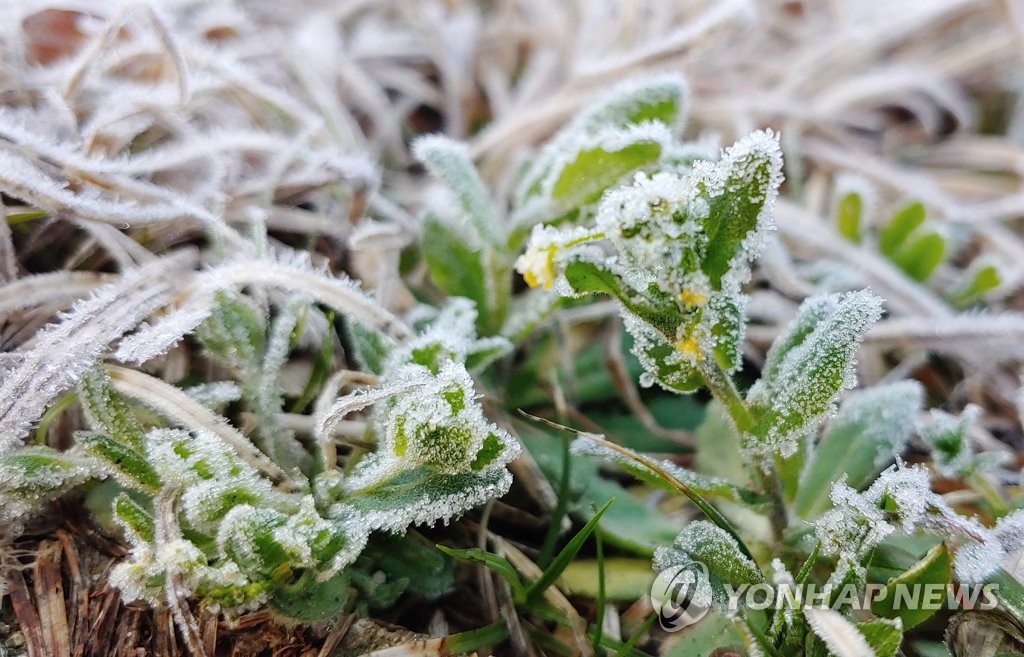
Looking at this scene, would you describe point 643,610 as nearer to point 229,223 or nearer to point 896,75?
point 229,223

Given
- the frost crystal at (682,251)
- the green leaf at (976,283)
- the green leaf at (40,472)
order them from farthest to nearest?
the green leaf at (976,283) → the green leaf at (40,472) → the frost crystal at (682,251)

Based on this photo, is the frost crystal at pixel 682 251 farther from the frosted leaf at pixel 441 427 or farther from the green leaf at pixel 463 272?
the green leaf at pixel 463 272

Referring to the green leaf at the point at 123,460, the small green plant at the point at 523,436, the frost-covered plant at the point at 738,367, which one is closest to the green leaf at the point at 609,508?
the small green plant at the point at 523,436

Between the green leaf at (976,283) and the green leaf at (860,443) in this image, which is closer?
the green leaf at (860,443)

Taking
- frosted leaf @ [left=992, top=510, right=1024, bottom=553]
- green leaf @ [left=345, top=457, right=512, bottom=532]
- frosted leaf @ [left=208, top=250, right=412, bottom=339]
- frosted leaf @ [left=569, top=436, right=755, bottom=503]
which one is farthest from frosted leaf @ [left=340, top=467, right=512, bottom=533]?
frosted leaf @ [left=992, top=510, right=1024, bottom=553]

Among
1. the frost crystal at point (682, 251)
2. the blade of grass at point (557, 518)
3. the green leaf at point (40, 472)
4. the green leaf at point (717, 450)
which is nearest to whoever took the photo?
the frost crystal at point (682, 251)

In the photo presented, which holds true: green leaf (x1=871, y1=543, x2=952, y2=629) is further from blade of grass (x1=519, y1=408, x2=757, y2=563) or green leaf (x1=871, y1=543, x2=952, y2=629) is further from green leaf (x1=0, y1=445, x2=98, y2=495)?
green leaf (x1=0, y1=445, x2=98, y2=495)
